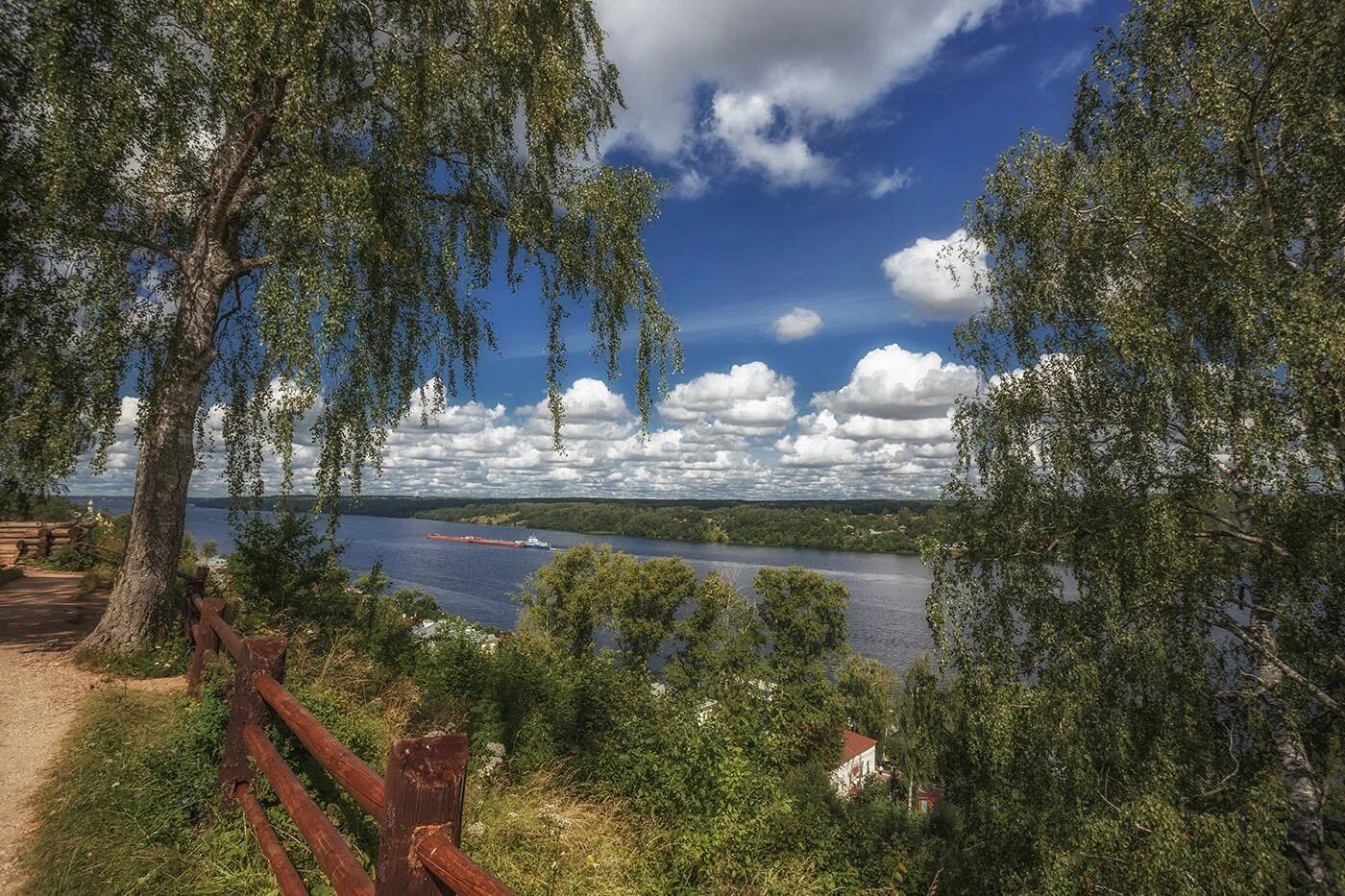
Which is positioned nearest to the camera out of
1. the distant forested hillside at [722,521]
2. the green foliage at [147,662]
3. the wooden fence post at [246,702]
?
the wooden fence post at [246,702]

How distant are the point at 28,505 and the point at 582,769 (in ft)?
22.6

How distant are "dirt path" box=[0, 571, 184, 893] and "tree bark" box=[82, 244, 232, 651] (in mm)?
550

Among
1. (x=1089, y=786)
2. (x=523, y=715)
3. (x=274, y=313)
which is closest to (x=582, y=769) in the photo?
(x=523, y=715)

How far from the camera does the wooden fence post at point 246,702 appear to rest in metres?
3.38

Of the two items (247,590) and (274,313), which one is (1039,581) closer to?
(274,313)

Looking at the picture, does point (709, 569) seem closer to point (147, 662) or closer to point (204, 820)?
point (147, 662)

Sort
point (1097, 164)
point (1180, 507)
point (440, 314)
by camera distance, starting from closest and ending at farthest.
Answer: point (1180, 507)
point (440, 314)
point (1097, 164)

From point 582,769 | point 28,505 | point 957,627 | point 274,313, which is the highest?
point 274,313

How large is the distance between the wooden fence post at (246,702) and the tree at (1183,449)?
280 inches

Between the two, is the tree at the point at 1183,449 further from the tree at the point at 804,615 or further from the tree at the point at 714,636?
the tree at the point at 804,615

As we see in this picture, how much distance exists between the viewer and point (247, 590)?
27.2ft

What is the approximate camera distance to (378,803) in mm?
1813

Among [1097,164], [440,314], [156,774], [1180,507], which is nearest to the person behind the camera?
[156,774]

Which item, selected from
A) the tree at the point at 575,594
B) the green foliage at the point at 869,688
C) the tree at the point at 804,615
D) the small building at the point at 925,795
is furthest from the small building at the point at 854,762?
the tree at the point at 575,594
